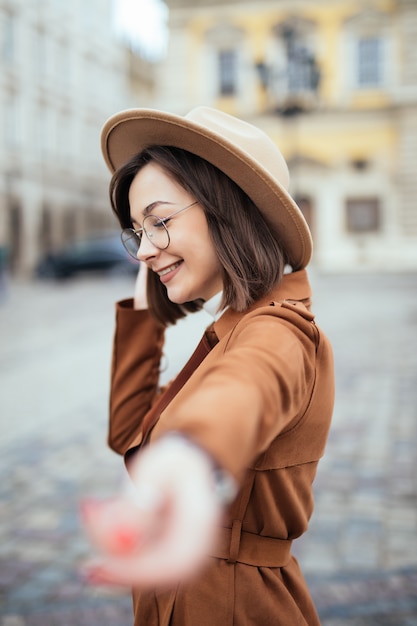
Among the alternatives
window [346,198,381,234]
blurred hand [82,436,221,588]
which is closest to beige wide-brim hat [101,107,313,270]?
blurred hand [82,436,221,588]

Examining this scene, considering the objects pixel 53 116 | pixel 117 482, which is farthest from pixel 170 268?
pixel 53 116

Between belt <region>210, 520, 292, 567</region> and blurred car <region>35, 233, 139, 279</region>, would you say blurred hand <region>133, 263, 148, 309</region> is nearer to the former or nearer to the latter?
belt <region>210, 520, 292, 567</region>

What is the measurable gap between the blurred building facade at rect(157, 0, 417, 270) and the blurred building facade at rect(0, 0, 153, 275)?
13.6 feet

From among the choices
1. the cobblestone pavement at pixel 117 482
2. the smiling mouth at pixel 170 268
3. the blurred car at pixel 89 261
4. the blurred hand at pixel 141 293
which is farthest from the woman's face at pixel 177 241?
the blurred car at pixel 89 261

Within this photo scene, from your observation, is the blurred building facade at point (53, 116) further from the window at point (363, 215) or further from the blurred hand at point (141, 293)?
the blurred hand at point (141, 293)

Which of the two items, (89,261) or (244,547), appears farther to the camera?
(89,261)

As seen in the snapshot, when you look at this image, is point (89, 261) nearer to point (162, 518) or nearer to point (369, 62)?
point (369, 62)

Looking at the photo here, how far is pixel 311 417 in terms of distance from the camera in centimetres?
Answer: 126

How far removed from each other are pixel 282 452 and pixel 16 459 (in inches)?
156

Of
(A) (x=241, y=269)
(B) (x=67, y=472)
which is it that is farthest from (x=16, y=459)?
(A) (x=241, y=269)

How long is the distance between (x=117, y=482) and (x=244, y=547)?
3.19m

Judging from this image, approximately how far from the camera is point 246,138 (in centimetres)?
138

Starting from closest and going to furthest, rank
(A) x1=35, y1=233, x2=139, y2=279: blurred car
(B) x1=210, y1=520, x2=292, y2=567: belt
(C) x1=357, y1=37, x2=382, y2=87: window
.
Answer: (B) x1=210, y1=520, x2=292, y2=567: belt, (A) x1=35, y1=233, x2=139, y2=279: blurred car, (C) x1=357, y1=37, x2=382, y2=87: window

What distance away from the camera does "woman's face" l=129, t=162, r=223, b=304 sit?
1.36m
